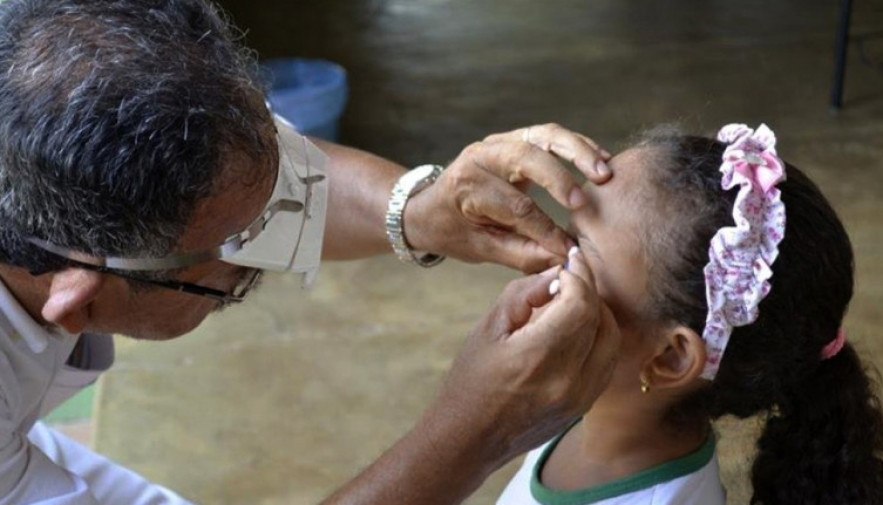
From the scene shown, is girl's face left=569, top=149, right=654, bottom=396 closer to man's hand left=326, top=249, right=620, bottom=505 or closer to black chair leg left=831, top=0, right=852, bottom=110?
man's hand left=326, top=249, right=620, bottom=505

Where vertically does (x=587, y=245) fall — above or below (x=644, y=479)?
above

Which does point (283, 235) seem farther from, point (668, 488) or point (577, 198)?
Result: point (668, 488)

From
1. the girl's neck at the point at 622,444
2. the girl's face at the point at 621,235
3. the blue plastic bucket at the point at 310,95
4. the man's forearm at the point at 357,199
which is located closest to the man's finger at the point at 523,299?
the girl's face at the point at 621,235

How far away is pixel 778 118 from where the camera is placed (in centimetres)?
445

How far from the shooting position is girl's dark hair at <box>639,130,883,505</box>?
1489 mm

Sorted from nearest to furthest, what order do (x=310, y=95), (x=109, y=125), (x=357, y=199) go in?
1. (x=109, y=125)
2. (x=357, y=199)
3. (x=310, y=95)

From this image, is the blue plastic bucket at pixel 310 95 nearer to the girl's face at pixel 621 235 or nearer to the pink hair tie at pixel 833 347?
the girl's face at pixel 621 235

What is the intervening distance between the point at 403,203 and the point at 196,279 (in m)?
0.53

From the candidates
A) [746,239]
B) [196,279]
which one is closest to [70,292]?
[196,279]

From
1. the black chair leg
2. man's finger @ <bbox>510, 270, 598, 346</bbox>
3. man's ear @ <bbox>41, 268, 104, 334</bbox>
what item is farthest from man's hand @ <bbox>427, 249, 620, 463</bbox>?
the black chair leg

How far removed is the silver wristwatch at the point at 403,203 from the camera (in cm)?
197

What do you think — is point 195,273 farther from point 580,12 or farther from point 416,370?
point 580,12

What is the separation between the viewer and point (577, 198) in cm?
159

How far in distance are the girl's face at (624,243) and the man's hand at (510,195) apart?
23 mm
